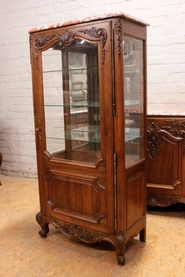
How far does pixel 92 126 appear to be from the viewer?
212 centimetres

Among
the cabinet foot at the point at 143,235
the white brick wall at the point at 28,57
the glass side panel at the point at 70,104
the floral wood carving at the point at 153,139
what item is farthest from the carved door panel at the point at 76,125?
the white brick wall at the point at 28,57

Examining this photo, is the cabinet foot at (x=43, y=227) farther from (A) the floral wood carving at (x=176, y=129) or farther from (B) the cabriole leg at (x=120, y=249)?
(A) the floral wood carving at (x=176, y=129)

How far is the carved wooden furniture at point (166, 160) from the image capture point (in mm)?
2554

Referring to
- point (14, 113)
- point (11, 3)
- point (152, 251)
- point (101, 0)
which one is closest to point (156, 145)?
point (152, 251)

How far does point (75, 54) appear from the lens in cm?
210

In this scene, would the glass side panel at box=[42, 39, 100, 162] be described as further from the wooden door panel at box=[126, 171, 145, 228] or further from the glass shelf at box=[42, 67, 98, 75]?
the wooden door panel at box=[126, 171, 145, 228]

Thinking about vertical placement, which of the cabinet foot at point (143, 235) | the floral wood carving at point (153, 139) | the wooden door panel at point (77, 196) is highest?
the floral wood carving at point (153, 139)

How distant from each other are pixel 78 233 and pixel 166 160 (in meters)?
1.02

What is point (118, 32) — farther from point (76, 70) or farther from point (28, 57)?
point (28, 57)

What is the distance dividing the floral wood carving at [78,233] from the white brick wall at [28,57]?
4.94 ft

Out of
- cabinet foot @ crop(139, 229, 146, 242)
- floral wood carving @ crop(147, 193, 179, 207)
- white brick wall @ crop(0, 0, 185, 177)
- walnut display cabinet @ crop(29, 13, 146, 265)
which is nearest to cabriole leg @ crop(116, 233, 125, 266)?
walnut display cabinet @ crop(29, 13, 146, 265)

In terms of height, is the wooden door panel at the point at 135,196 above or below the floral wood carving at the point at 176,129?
below

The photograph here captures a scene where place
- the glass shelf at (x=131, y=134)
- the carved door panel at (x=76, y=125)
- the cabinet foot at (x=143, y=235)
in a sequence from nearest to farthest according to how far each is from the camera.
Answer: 1. the carved door panel at (x=76, y=125)
2. the glass shelf at (x=131, y=134)
3. the cabinet foot at (x=143, y=235)

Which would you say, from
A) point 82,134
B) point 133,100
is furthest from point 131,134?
point 82,134
